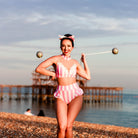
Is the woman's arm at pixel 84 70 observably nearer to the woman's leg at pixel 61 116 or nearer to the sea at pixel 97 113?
the woman's leg at pixel 61 116

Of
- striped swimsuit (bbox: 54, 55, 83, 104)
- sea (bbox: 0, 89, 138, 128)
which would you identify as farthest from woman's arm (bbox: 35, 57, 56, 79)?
sea (bbox: 0, 89, 138, 128)

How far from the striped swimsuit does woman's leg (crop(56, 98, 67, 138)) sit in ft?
0.36

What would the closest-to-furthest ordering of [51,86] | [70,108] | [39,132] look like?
[70,108] < [39,132] < [51,86]

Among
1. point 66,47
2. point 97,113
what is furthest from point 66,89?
point 97,113

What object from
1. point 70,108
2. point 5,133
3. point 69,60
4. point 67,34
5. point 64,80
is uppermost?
point 67,34

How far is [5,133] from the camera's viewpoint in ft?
27.1

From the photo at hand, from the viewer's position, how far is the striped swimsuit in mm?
4633

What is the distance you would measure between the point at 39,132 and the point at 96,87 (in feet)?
189

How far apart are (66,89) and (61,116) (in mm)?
470

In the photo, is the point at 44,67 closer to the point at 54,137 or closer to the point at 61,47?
the point at 61,47

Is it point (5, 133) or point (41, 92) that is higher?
point (5, 133)

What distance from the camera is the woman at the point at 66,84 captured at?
14.9ft

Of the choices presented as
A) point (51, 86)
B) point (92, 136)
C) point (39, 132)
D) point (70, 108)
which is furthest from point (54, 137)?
point (51, 86)

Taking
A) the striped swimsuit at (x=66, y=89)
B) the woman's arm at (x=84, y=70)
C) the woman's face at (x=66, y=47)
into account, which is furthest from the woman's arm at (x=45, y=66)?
the woman's arm at (x=84, y=70)
